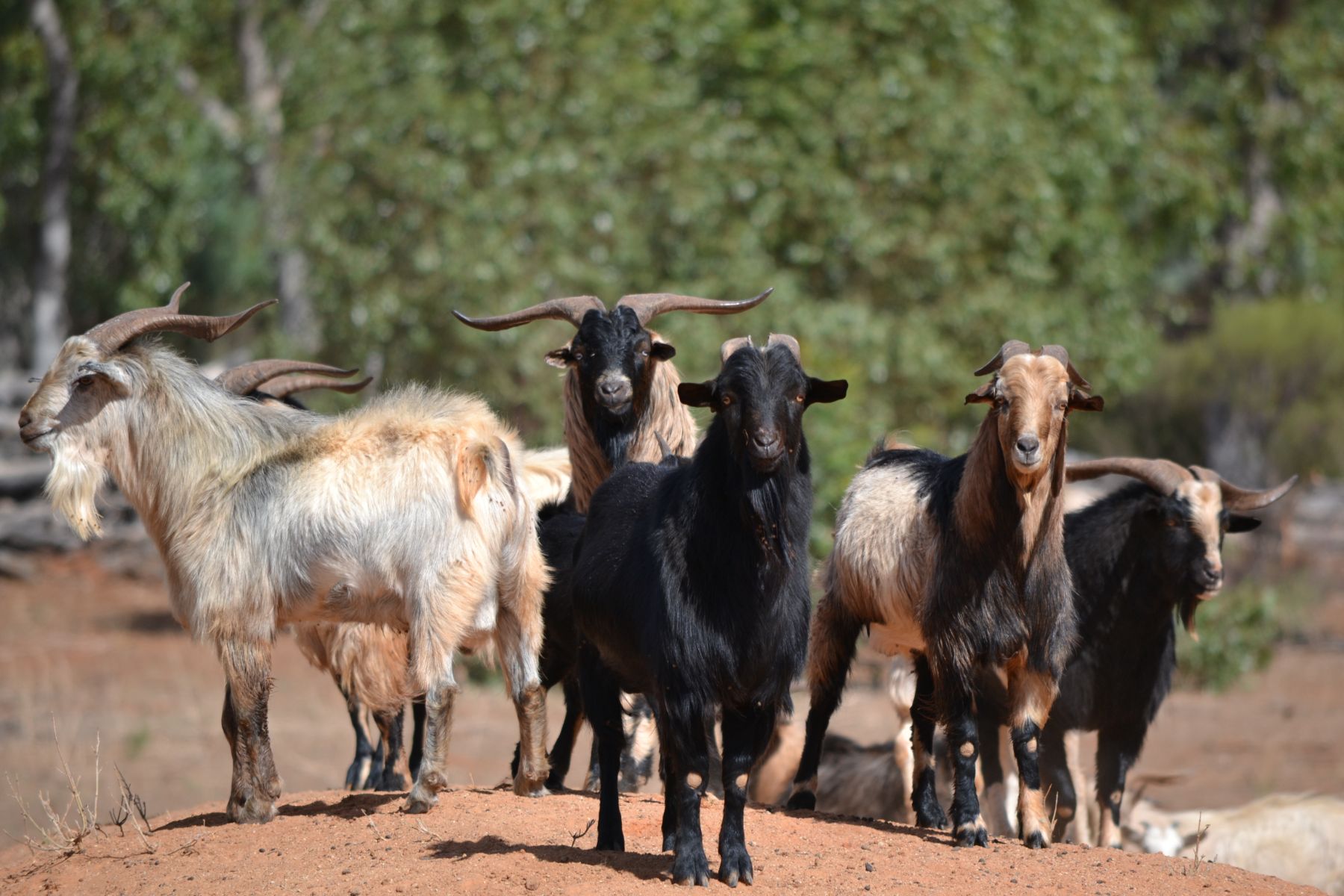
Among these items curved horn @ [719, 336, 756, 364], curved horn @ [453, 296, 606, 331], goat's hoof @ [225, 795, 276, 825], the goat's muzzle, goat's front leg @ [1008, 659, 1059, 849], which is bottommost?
goat's hoof @ [225, 795, 276, 825]

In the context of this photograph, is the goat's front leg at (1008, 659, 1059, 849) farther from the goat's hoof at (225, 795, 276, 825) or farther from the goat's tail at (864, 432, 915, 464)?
the goat's hoof at (225, 795, 276, 825)

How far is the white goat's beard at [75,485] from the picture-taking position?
703 cm

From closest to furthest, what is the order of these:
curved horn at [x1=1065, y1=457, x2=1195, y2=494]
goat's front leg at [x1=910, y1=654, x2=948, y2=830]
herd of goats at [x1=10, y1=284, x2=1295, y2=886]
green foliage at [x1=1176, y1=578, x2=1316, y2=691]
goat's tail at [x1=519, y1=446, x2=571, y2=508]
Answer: herd of goats at [x1=10, y1=284, x2=1295, y2=886], goat's front leg at [x1=910, y1=654, x2=948, y2=830], curved horn at [x1=1065, y1=457, x2=1195, y2=494], goat's tail at [x1=519, y1=446, x2=571, y2=508], green foliage at [x1=1176, y1=578, x2=1316, y2=691]

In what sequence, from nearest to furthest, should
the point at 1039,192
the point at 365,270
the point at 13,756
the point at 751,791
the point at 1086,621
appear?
the point at 1086,621 < the point at 751,791 < the point at 13,756 < the point at 365,270 < the point at 1039,192

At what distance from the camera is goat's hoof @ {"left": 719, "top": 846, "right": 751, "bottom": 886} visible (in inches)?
216

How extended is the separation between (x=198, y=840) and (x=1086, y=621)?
15.8 ft

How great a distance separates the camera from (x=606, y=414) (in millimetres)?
8016

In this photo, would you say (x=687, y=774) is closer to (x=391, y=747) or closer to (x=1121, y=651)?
(x=391, y=747)

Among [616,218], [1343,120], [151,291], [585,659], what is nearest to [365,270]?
[616,218]

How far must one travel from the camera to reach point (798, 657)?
Result: 227 inches

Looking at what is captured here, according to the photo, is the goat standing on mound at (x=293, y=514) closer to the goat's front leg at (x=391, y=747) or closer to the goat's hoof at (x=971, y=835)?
the goat's front leg at (x=391, y=747)

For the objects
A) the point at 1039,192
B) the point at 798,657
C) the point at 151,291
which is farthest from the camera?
the point at 151,291

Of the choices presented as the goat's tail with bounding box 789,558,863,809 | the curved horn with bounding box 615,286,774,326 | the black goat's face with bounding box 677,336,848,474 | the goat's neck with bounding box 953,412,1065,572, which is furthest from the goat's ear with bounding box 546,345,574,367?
the black goat's face with bounding box 677,336,848,474

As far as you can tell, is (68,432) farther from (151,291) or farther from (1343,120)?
(1343,120)
